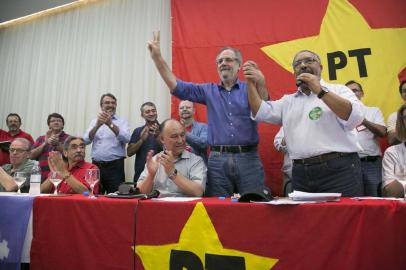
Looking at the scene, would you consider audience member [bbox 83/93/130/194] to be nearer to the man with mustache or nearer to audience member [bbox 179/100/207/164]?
audience member [bbox 179/100/207/164]

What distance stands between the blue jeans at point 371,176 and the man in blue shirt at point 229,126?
1.03 m

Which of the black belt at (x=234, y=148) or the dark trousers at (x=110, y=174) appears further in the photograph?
the dark trousers at (x=110, y=174)

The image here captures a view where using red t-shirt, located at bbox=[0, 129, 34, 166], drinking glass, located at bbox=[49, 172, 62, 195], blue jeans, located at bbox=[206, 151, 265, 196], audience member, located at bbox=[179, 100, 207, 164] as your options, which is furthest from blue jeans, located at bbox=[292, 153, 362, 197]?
red t-shirt, located at bbox=[0, 129, 34, 166]

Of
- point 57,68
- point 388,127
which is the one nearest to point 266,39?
point 388,127

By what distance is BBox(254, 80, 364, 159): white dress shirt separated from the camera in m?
1.62

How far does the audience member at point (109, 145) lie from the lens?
3.45m

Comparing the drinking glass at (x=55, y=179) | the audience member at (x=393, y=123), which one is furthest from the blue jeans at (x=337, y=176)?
the drinking glass at (x=55, y=179)

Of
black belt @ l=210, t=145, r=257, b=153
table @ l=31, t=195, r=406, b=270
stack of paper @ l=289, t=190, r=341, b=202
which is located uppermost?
black belt @ l=210, t=145, r=257, b=153

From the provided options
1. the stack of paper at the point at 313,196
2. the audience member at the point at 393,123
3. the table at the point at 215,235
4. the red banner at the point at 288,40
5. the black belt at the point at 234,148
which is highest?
the red banner at the point at 288,40

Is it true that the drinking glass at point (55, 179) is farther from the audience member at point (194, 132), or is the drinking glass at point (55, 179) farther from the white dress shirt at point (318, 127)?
the white dress shirt at point (318, 127)

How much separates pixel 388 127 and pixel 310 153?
148 cm

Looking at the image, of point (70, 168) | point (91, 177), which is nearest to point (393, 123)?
point (91, 177)

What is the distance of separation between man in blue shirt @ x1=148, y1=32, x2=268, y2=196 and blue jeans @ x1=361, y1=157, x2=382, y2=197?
1.03m

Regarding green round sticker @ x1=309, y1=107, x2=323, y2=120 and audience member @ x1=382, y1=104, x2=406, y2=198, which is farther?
audience member @ x1=382, y1=104, x2=406, y2=198
